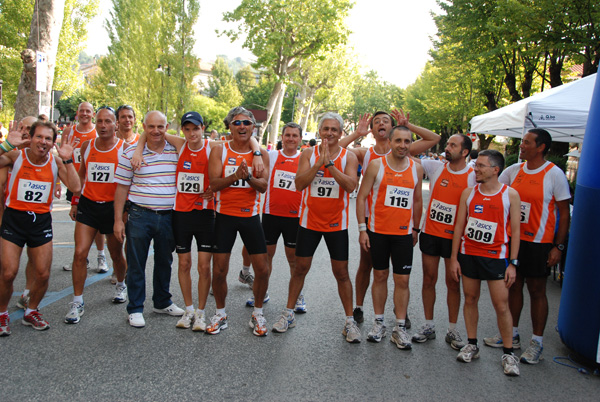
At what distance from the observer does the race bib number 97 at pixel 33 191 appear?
4395 millimetres

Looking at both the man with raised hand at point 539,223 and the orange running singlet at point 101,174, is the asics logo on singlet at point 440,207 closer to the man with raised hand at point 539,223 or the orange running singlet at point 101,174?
the man with raised hand at point 539,223

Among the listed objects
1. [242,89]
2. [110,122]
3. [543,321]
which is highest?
[242,89]

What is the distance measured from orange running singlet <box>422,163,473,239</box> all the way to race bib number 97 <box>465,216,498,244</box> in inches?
13.3

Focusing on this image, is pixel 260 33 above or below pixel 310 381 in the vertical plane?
above

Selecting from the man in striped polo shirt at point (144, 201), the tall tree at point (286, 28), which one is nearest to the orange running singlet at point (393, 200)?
the man in striped polo shirt at point (144, 201)

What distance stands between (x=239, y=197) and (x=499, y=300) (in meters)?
2.61

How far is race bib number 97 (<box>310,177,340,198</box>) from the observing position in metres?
4.68

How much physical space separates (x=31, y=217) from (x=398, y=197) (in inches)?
138

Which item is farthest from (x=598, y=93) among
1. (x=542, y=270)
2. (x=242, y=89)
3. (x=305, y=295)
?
(x=242, y=89)

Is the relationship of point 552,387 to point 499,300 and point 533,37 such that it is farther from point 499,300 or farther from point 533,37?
point 533,37

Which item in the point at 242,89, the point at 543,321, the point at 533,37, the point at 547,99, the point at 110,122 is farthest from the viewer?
the point at 242,89

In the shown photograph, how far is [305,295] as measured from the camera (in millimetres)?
6062

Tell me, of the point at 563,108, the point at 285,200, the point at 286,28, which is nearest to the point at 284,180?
the point at 285,200

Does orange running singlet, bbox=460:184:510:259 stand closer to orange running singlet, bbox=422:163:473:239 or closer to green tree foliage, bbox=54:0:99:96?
orange running singlet, bbox=422:163:473:239
